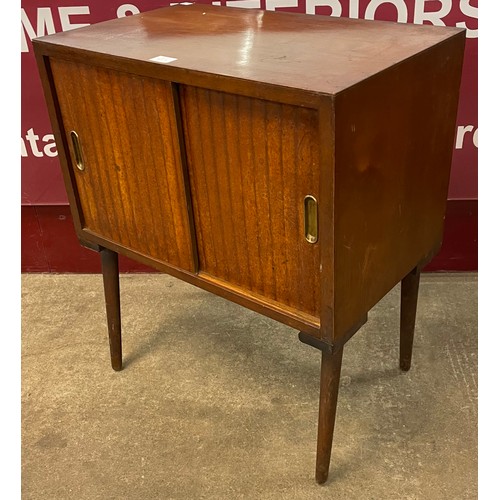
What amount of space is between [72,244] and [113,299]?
643 millimetres

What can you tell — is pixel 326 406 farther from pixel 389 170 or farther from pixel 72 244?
pixel 72 244

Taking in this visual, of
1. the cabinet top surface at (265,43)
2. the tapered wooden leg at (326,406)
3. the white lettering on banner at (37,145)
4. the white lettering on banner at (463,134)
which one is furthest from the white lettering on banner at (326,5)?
the tapered wooden leg at (326,406)

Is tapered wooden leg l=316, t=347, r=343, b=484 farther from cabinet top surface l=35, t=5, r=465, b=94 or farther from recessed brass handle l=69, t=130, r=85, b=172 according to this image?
recessed brass handle l=69, t=130, r=85, b=172

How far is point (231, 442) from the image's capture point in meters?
1.68

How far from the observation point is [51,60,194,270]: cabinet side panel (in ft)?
4.53

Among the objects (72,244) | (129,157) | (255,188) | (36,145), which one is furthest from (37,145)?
(255,188)

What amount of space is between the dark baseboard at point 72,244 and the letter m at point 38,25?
575 mm

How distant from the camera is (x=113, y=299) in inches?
72.6

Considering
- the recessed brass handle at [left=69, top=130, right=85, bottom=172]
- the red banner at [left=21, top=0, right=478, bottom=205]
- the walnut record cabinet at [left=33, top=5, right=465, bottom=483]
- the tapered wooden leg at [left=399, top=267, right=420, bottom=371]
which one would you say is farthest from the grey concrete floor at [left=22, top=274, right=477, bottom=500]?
the recessed brass handle at [left=69, top=130, right=85, bottom=172]

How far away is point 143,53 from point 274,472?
1021mm

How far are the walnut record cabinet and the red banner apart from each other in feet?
1.31

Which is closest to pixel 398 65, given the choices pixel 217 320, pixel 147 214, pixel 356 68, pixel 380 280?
pixel 356 68

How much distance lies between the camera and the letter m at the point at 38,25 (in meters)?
2.02

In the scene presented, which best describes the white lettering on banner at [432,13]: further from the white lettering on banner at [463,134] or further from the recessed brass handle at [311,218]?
the recessed brass handle at [311,218]
